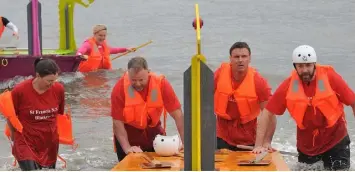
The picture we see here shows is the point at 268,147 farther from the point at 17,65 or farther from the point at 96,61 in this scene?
the point at 96,61

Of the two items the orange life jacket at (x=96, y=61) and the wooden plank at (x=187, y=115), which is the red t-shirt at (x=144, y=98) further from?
the orange life jacket at (x=96, y=61)

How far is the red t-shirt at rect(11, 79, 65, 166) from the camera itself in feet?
31.6

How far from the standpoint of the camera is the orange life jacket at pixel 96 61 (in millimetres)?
19000

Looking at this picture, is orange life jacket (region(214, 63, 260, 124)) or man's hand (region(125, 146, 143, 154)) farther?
orange life jacket (region(214, 63, 260, 124))

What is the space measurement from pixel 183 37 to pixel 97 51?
6.99 metres

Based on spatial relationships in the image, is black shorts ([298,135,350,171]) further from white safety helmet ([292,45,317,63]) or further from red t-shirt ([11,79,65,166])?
red t-shirt ([11,79,65,166])

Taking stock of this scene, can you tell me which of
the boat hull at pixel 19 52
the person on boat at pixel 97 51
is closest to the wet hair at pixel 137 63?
the person on boat at pixel 97 51

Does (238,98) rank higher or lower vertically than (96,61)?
lower

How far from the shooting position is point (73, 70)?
62.6ft

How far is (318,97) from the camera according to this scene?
30.4 feet

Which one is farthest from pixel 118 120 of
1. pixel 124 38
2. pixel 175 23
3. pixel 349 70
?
pixel 175 23

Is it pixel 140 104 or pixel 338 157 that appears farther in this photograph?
pixel 140 104

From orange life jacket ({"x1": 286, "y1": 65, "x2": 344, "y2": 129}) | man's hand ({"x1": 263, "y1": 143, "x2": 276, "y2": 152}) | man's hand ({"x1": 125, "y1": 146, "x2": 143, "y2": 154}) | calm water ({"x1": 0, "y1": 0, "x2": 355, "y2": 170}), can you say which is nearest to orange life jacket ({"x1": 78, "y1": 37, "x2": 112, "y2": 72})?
calm water ({"x1": 0, "y1": 0, "x2": 355, "y2": 170})

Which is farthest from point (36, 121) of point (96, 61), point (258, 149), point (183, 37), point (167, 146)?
point (183, 37)
